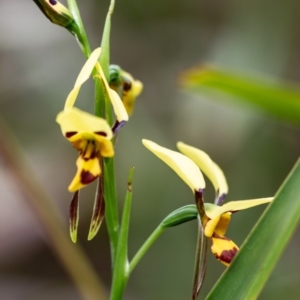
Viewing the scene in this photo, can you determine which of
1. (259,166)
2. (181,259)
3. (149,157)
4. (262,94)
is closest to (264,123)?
(259,166)

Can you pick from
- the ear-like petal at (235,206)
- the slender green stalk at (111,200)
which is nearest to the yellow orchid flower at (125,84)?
the slender green stalk at (111,200)

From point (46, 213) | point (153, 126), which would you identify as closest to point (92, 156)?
point (46, 213)

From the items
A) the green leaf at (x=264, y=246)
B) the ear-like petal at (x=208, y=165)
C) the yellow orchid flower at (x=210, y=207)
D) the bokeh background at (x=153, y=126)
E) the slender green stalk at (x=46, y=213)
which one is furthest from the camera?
the bokeh background at (x=153, y=126)

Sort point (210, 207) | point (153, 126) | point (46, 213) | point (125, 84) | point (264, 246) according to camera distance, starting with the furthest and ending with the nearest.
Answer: point (153, 126) → point (46, 213) → point (125, 84) → point (210, 207) → point (264, 246)

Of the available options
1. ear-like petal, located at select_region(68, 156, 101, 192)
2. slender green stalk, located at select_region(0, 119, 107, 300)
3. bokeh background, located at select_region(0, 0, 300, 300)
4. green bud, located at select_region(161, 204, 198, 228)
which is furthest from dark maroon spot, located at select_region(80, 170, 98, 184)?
bokeh background, located at select_region(0, 0, 300, 300)

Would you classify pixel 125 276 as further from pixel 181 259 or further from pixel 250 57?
pixel 250 57

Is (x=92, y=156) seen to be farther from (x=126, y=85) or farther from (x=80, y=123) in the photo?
(x=126, y=85)

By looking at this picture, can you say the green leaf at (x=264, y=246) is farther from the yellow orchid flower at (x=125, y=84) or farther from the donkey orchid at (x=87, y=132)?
the yellow orchid flower at (x=125, y=84)
